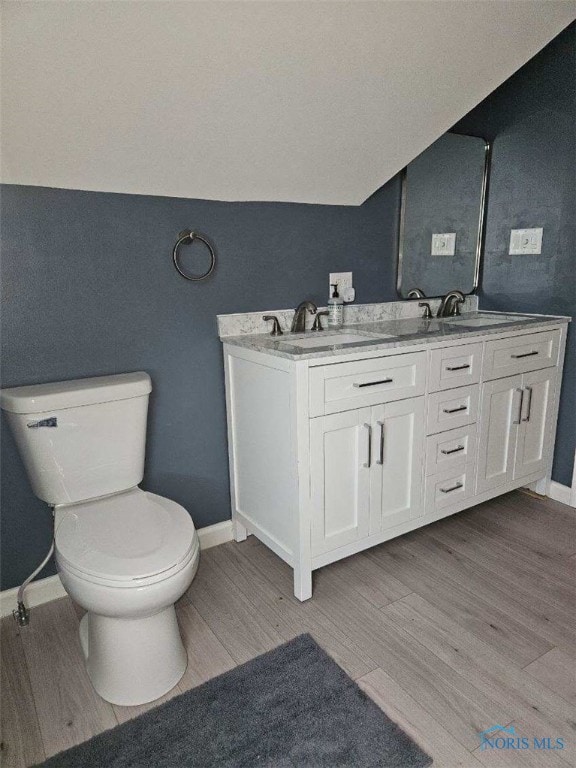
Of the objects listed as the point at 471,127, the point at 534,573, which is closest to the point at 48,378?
the point at 534,573

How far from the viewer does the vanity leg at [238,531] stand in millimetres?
2238

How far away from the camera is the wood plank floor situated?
1373mm

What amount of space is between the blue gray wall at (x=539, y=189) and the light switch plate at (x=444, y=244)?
0.70 ft

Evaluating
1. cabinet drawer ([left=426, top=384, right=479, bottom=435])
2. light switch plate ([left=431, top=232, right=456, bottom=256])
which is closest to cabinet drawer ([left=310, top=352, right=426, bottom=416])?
cabinet drawer ([left=426, top=384, right=479, bottom=435])

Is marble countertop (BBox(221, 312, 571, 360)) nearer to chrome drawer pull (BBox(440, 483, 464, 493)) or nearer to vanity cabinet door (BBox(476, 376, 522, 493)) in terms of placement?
vanity cabinet door (BBox(476, 376, 522, 493))

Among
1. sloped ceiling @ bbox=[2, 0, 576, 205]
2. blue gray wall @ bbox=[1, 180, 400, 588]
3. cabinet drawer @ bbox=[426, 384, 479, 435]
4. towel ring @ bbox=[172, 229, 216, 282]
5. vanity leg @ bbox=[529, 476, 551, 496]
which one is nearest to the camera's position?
sloped ceiling @ bbox=[2, 0, 576, 205]

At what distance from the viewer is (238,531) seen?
2.25 m

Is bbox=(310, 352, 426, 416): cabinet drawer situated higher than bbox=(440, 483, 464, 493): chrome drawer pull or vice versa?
bbox=(310, 352, 426, 416): cabinet drawer

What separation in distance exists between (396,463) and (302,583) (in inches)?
21.9

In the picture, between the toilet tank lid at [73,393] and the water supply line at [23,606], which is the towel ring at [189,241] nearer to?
the toilet tank lid at [73,393]

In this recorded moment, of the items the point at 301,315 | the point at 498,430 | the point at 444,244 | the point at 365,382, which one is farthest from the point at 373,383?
the point at 444,244

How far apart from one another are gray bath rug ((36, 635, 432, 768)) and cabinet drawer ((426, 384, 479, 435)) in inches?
38.0

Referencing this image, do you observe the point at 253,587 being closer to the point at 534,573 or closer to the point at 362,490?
the point at 362,490

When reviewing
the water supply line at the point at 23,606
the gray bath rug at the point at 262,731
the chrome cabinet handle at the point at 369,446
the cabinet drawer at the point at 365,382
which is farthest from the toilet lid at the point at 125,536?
the chrome cabinet handle at the point at 369,446
